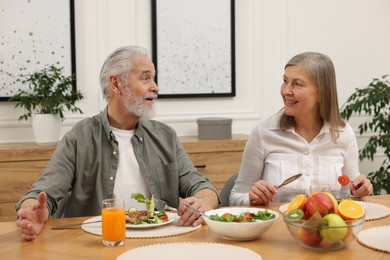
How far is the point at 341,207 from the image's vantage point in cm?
176

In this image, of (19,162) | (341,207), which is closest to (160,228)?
(341,207)

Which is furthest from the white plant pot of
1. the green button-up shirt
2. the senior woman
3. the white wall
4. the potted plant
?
the senior woman

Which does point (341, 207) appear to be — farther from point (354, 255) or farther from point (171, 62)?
point (171, 62)

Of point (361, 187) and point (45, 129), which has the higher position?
point (45, 129)

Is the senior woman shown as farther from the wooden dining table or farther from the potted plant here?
the potted plant

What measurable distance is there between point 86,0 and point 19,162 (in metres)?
1.25

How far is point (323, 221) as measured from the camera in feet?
5.51

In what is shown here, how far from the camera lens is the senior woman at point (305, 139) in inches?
106

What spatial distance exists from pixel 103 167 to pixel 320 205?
1.19 m

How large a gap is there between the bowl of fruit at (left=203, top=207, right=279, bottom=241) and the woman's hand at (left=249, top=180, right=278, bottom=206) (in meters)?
0.37

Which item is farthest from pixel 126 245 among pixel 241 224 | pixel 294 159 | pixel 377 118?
pixel 377 118

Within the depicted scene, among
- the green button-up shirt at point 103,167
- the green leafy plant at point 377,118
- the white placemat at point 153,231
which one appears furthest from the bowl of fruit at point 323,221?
the green leafy plant at point 377,118

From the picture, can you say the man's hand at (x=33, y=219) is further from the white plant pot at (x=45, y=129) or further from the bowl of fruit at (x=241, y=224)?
the white plant pot at (x=45, y=129)

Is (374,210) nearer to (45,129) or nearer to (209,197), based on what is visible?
(209,197)
